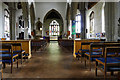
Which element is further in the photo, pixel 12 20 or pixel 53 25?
pixel 53 25

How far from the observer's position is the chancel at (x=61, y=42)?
2758 mm

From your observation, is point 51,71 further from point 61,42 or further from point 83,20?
point 61,42

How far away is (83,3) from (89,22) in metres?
7.44

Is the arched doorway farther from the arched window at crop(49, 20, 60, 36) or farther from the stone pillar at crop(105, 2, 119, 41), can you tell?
the stone pillar at crop(105, 2, 119, 41)

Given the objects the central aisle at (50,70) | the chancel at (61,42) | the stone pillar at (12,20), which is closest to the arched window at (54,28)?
the chancel at (61,42)

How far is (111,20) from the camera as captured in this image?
553 centimetres

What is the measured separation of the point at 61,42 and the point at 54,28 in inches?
502

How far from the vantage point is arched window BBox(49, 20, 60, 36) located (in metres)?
23.0

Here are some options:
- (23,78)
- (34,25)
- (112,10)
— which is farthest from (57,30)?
(23,78)

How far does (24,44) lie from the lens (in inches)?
196

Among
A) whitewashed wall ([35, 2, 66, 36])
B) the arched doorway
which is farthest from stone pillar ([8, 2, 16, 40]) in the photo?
the arched doorway

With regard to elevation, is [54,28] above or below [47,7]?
below

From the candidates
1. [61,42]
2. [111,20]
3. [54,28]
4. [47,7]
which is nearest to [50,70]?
[111,20]

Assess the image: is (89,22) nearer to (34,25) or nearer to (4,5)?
(34,25)
